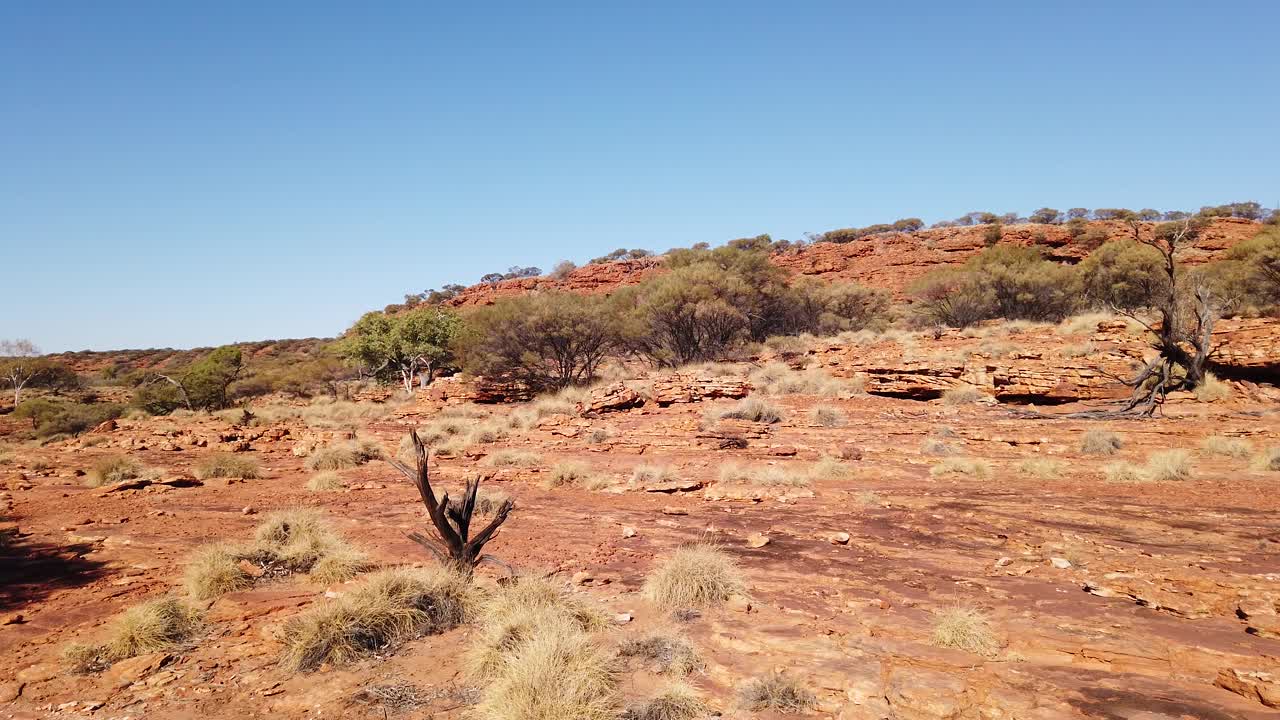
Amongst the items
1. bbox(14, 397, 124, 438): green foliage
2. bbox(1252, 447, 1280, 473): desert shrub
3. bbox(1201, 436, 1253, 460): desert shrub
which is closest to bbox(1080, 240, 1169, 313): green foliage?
bbox(1201, 436, 1253, 460): desert shrub

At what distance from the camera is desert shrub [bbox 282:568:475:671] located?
16.2 feet

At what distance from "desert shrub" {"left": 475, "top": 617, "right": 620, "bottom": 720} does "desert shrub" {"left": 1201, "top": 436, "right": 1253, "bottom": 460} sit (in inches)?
484

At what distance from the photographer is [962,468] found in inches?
447

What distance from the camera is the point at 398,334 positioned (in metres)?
35.2

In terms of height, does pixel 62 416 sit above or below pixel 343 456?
above

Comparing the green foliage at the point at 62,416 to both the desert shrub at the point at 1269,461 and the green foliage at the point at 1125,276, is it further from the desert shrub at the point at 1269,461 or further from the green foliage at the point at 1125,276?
the green foliage at the point at 1125,276

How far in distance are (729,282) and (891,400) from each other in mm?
18041

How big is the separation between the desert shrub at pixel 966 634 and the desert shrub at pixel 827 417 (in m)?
11.3

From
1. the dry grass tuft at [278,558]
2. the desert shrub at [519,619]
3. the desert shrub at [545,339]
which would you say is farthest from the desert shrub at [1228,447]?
the desert shrub at [545,339]

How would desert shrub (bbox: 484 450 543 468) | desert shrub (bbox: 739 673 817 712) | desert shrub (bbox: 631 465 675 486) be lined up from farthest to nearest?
desert shrub (bbox: 484 450 543 468)
desert shrub (bbox: 631 465 675 486)
desert shrub (bbox: 739 673 817 712)

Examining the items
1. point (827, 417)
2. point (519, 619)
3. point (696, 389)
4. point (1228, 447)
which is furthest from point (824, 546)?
point (696, 389)

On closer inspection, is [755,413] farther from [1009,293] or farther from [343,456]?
[1009,293]

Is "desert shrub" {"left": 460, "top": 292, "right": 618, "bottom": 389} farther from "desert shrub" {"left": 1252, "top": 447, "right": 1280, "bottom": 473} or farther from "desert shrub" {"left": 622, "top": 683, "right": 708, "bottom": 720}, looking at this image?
"desert shrub" {"left": 622, "top": 683, "right": 708, "bottom": 720}

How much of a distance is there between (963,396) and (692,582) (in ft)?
47.7
